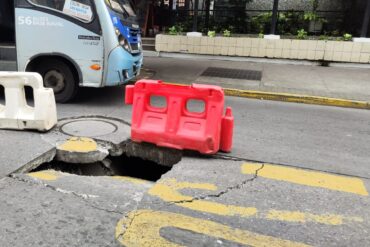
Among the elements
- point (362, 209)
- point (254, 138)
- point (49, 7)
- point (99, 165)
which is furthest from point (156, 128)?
point (49, 7)

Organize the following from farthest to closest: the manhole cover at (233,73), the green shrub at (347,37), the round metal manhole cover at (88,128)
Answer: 1. the green shrub at (347,37)
2. the manhole cover at (233,73)
3. the round metal manhole cover at (88,128)

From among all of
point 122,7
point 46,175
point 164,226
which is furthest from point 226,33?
point 164,226

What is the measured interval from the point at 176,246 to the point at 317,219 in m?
1.31

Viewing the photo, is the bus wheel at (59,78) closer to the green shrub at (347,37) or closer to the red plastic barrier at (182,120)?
the red plastic barrier at (182,120)

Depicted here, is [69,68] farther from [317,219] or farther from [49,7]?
[317,219]

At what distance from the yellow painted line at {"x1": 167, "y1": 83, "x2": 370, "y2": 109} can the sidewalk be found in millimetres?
163

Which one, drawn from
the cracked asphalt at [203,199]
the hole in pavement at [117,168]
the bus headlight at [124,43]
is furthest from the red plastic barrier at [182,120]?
the bus headlight at [124,43]

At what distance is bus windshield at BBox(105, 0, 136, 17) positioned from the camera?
6.66m

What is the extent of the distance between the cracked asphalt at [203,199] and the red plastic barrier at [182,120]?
214mm

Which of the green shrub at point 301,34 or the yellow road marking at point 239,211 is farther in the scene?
the green shrub at point 301,34

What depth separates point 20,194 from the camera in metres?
3.59

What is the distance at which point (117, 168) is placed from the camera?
4996 millimetres

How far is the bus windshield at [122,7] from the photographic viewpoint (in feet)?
21.8

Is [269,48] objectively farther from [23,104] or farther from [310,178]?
[23,104]
